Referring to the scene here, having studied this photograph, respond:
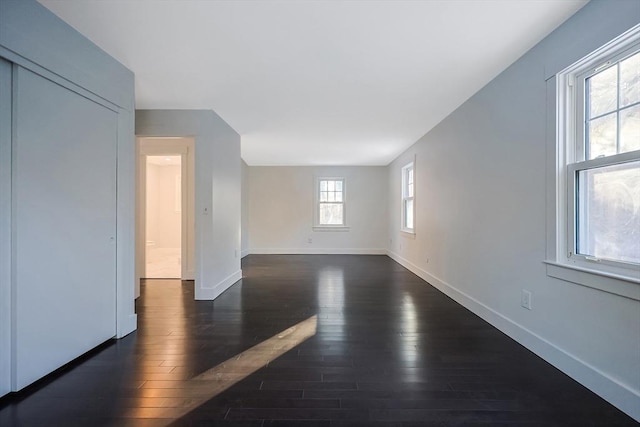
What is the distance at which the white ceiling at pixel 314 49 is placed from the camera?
185cm

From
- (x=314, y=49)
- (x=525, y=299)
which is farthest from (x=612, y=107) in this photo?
(x=314, y=49)

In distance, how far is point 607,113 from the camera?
1.79 meters

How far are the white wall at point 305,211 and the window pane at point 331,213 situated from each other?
219 mm

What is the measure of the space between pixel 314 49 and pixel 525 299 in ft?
8.27

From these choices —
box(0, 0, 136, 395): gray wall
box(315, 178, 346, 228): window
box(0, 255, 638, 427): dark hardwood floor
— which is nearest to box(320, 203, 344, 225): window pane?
box(315, 178, 346, 228): window

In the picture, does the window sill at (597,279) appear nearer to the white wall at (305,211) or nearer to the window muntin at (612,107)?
the window muntin at (612,107)

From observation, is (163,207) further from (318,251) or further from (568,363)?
(568,363)

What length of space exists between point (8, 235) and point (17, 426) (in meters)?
0.98

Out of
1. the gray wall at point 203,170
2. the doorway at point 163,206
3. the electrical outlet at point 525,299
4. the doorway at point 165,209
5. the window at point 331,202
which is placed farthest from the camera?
the doorway at point 163,206

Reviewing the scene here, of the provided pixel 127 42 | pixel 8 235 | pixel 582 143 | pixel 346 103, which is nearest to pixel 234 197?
pixel 346 103

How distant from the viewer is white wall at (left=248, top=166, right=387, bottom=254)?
310 inches

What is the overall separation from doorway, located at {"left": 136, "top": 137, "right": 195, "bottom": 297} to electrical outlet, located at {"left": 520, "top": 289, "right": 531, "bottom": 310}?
4198mm

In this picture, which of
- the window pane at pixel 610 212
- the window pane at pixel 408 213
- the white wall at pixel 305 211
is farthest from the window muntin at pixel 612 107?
the white wall at pixel 305 211

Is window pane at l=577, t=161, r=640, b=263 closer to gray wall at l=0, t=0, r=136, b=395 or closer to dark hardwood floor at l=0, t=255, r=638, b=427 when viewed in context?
dark hardwood floor at l=0, t=255, r=638, b=427
